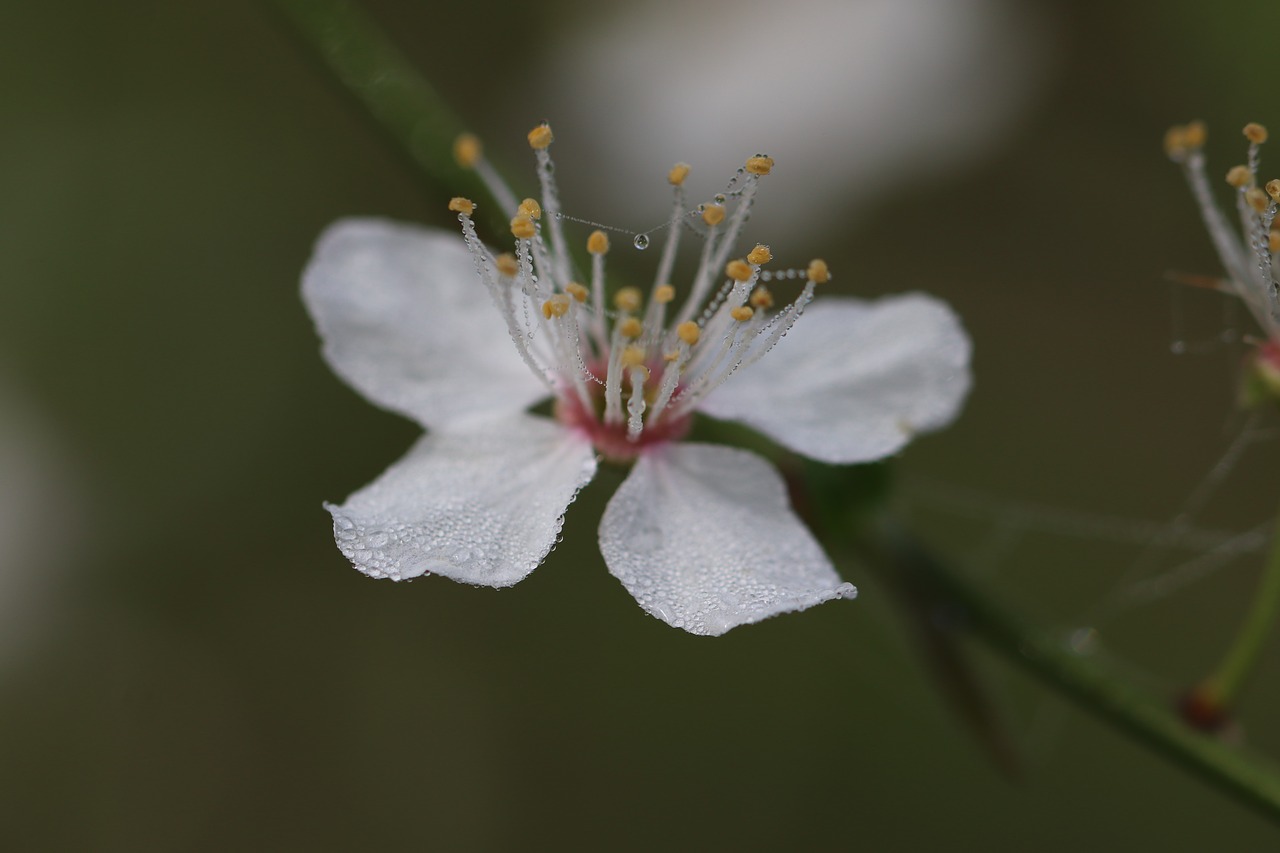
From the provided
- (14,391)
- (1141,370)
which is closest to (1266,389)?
(1141,370)

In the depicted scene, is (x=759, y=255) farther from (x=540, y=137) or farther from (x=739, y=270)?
(x=540, y=137)

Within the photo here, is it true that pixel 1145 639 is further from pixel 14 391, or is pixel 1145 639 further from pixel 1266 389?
pixel 14 391

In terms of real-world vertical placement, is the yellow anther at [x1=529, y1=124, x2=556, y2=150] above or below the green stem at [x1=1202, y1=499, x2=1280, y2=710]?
above

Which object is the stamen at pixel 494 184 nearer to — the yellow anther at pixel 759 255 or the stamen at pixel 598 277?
the stamen at pixel 598 277

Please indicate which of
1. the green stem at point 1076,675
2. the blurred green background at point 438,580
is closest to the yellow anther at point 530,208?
the green stem at point 1076,675

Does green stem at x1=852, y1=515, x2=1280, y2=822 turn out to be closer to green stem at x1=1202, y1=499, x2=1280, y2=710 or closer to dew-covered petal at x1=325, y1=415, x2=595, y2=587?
green stem at x1=1202, y1=499, x2=1280, y2=710

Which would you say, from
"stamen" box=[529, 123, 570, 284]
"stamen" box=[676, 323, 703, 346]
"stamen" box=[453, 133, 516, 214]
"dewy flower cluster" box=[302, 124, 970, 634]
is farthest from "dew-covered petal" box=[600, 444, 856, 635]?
"stamen" box=[453, 133, 516, 214]
